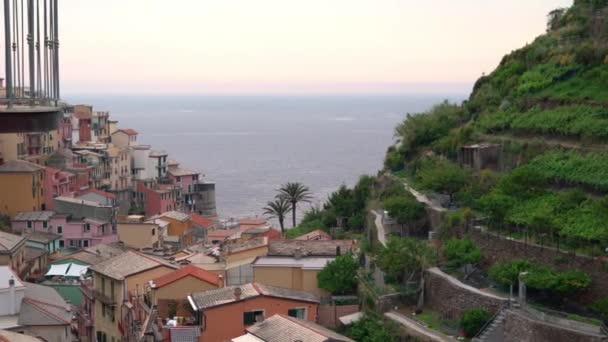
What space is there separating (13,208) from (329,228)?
782 inches

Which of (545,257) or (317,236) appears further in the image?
(317,236)

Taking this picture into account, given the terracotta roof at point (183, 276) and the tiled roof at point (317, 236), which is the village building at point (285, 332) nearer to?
the terracotta roof at point (183, 276)

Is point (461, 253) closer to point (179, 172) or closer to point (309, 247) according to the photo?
point (309, 247)

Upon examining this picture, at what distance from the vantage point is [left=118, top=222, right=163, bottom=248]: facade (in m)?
45.5

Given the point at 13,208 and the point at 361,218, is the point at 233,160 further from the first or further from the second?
the point at 361,218

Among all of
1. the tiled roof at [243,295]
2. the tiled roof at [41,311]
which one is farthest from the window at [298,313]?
the tiled roof at [41,311]

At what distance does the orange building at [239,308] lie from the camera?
888 inches

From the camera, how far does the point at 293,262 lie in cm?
2702

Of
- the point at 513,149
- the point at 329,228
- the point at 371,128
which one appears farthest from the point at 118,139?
the point at 371,128

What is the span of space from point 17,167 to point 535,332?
1454 inches

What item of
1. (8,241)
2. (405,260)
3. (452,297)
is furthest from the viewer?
(8,241)

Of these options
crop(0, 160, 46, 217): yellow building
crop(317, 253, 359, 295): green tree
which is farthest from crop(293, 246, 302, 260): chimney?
crop(0, 160, 46, 217): yellow building

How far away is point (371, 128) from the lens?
194000mm

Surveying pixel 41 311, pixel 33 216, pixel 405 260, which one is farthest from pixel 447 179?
pixel 33 216
